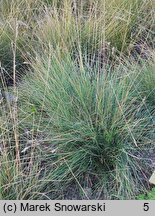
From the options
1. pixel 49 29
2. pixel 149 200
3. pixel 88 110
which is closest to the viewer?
pixel 149 200

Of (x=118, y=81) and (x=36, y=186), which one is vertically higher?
(x=118, y=81)

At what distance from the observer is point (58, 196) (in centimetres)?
286

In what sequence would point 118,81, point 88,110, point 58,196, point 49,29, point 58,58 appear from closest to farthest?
point 58,196 → point 88,110 → point 118,81 → point 58,58 → point 49,29

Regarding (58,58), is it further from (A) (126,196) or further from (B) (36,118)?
(A) (126,196)

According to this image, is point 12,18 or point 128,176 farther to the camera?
point 12,18

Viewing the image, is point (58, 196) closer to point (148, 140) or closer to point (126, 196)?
point (126, 196)

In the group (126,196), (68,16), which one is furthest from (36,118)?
(68,16)

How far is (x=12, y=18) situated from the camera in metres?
4.04

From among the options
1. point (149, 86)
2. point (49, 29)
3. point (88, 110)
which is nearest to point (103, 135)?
Result: point (88, 110)

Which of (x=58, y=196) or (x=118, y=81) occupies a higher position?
(x=118, y=81)

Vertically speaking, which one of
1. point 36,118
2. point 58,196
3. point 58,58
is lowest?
point 58,196

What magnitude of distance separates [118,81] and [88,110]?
1.50 ft

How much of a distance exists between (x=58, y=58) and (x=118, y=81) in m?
0.57

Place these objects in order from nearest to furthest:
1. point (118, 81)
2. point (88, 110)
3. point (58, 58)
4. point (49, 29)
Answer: point (88, 110) < point (118, 81) < point (58, 58) < point (49, 29)
